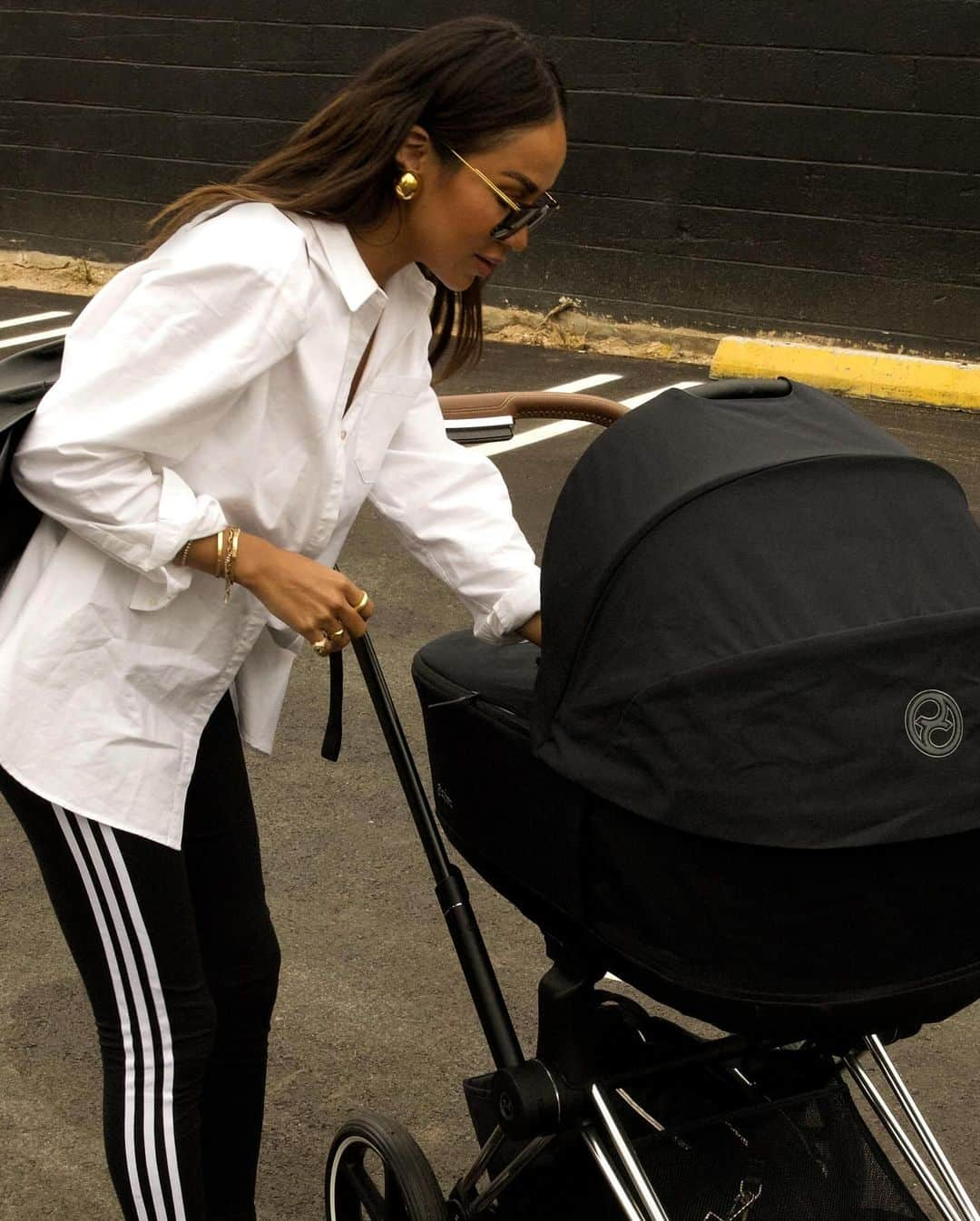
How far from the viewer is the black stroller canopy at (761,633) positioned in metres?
1.57

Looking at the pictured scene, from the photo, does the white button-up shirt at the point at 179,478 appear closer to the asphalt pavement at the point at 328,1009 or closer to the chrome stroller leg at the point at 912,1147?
the chrome stroller leg at the point at 912,1147

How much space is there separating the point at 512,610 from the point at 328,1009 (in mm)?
1407

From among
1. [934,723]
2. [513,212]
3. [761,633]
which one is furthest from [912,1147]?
[513,212]

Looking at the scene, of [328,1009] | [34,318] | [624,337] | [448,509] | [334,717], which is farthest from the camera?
[34,318]

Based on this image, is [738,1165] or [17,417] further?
[738,1165]

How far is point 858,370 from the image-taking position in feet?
29.1

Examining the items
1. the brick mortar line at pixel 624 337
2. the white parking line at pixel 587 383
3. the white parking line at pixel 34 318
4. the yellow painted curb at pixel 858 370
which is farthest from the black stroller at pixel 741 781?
the white parking line at pixel 34 318

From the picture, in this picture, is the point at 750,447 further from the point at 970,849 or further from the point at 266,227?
the point at 266,227

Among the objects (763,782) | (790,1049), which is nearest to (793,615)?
(763,782)

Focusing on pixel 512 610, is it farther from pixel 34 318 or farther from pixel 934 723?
pixel 34 318

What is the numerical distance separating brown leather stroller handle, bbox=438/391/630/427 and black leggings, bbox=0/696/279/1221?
1.96ft

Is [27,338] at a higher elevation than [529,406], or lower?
lower

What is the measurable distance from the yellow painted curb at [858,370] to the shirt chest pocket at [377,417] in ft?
22.7

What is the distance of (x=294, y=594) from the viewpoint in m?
1.86
